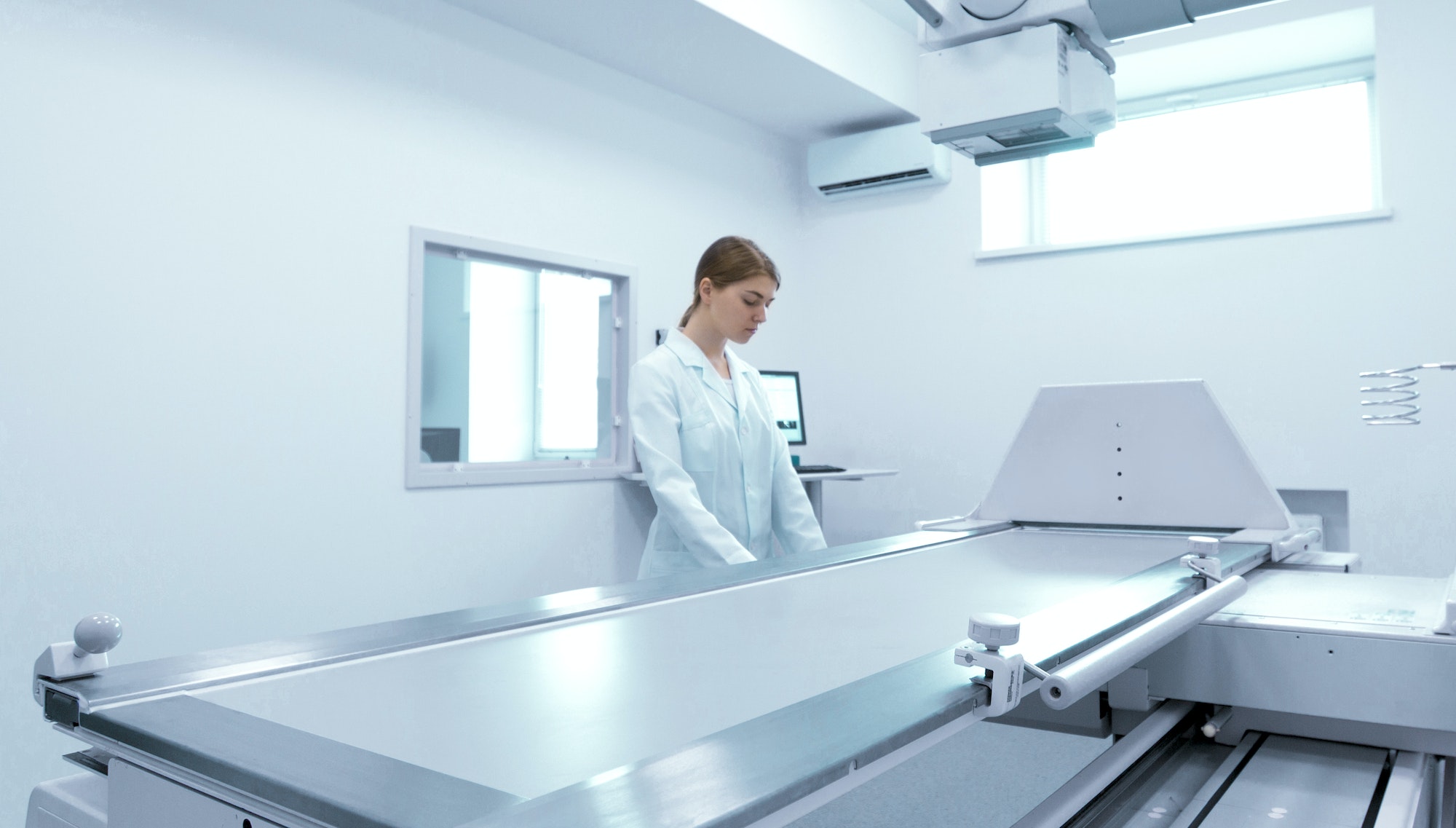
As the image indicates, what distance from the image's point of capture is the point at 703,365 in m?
2.17

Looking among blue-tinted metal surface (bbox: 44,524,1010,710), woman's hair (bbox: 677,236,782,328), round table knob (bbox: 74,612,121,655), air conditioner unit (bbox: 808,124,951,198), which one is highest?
Result: air conditioner unit (bbox: 808,124,951,198)

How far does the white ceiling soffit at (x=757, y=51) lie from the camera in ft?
10.3

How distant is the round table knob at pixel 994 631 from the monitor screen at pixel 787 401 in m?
3.14

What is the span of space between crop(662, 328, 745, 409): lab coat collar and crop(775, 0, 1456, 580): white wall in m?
2.15

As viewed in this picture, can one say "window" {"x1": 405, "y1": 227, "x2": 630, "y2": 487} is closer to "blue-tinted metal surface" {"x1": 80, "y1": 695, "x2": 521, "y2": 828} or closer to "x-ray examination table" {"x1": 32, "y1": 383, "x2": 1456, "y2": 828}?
"x-ray examination table" {"x1": 32, "y1": 383, "x2": 1456, "y2": 828}

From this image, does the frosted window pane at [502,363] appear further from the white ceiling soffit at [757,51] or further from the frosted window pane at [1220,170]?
the frosted window pane at [1220,170]

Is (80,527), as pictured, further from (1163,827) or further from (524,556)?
(1163,827)

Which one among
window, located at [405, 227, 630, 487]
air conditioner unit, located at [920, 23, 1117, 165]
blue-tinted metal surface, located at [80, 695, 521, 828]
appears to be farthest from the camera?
window, located at [405, 227, 630, 487]

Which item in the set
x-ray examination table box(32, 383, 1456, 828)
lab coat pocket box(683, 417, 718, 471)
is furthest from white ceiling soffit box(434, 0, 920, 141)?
x-ray examination table box(32, 383, 1456, 828)

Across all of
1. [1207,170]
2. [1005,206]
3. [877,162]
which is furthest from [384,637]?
[1207,170]

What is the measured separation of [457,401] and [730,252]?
142 centimetres

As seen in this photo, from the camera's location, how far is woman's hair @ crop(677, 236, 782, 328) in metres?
2.14

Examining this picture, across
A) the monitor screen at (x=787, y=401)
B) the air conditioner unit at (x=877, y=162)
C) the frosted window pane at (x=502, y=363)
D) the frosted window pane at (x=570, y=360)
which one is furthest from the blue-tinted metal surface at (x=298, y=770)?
the air conditioner unit at (x=877, y=162)

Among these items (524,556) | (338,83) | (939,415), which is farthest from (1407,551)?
(338,83)
